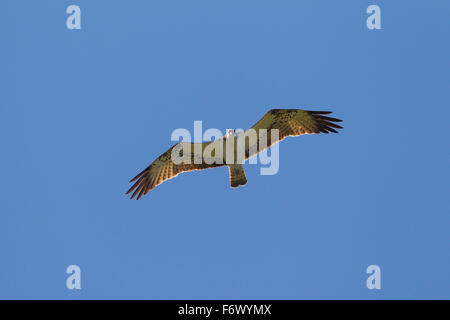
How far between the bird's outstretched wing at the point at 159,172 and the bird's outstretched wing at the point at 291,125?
1572 millimetres

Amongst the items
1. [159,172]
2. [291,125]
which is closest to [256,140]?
[291,125]

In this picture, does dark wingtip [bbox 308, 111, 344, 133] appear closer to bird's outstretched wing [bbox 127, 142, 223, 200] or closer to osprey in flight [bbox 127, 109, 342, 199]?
osprey in flight [bbox 127, 109, 342, 199]

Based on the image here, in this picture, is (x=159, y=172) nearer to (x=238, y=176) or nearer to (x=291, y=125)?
(x=238, y=176)

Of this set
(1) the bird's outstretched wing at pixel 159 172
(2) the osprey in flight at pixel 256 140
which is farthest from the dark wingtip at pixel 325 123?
(1) the bird's outstretched wing at pixel 159 172

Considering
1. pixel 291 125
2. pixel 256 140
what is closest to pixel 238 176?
pixel 256 140

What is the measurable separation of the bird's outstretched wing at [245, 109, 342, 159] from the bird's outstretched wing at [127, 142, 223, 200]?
1.57 metres

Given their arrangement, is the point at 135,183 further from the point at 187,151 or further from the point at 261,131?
the point at 261,131

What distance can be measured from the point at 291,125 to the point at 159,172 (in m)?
3.43

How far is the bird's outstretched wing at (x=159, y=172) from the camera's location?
14469 millimetres

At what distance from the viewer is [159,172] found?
14688 millimetres

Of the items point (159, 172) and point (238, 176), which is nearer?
point (238, 176)

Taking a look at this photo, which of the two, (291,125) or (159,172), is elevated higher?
(291,125)

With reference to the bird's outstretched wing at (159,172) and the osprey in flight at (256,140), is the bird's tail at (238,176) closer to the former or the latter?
the osprey in flight at (256,140)
